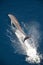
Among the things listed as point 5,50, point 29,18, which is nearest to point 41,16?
point 29,18

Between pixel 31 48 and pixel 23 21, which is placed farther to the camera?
pixel 23 21

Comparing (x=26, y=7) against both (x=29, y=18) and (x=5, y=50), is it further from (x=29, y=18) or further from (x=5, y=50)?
(x=5, y=50)

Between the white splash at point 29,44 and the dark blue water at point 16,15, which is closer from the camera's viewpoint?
the white splash at point 29,44

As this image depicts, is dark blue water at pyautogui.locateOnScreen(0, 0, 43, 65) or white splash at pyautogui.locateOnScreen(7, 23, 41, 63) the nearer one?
white splash at pyautogui.locateOnScreen(7, 23, 41, 63)

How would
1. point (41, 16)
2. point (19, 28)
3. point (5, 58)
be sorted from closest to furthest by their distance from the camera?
point (5, 58) < point (19, 28) < point (41, 16)
